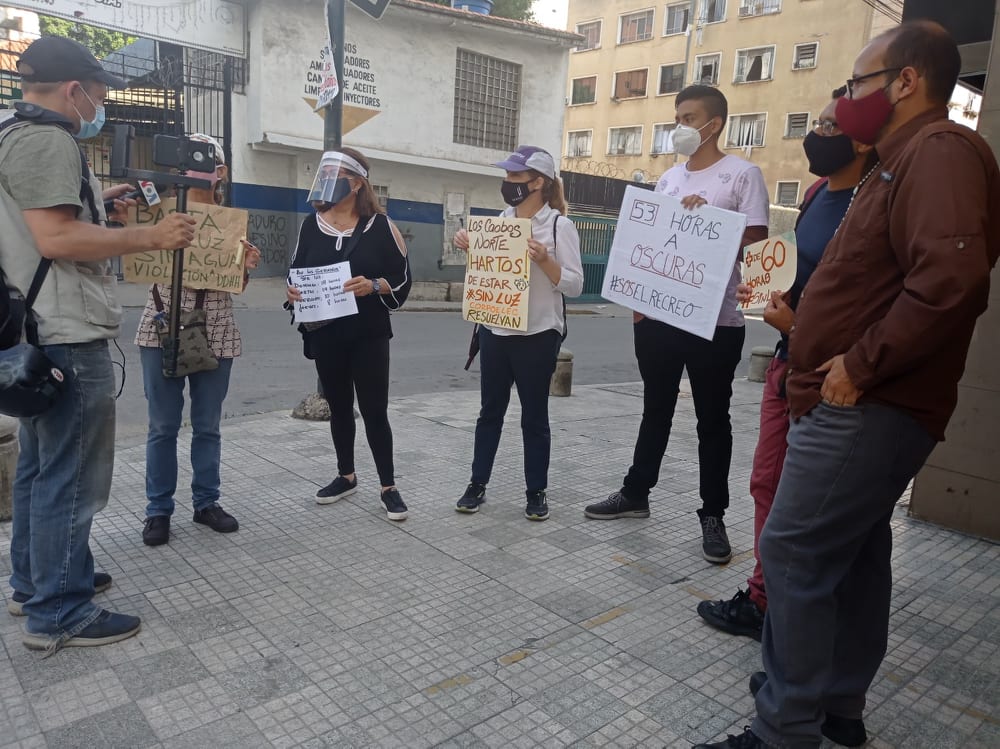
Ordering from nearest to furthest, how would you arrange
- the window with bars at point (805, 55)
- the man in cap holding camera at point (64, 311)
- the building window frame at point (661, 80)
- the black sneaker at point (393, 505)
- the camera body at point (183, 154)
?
1. the man in cap holding camera at point (64, 311)
2. the camera body at point (183, 154)
3. the black sneaker at point (393, 505)
4. the window with bars at point (805, 55)
5. the building window frame at point (661, 80)

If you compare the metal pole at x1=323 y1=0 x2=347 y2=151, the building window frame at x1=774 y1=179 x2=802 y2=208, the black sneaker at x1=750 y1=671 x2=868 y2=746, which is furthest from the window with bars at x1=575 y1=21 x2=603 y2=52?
the black sneaker at x1=750 y1=671 x2=868 y2=746

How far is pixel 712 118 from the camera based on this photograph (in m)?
3.80

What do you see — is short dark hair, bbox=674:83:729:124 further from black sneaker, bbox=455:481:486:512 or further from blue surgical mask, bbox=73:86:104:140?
blue surgical mask, bbox=73:86:104:140

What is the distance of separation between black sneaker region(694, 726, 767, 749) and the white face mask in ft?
8.55

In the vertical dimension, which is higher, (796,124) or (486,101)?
(796,124)

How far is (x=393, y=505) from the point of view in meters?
4.29

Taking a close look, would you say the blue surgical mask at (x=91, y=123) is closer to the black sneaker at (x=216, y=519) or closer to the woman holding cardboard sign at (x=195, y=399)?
the woman holding cardboard sign at (x=195, y=399)

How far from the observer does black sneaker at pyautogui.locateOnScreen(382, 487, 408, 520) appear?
13.9 ft

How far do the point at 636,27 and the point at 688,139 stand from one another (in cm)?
3624

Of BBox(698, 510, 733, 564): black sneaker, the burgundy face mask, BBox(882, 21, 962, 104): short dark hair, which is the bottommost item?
BBox(698, 510, 733, 564): black sneaker

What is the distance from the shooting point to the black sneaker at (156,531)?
379cm

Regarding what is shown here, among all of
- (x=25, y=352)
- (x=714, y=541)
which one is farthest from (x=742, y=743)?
(x=25, y=352)

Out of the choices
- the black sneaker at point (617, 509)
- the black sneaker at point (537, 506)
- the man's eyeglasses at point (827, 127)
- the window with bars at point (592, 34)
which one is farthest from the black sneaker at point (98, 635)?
the window with bars at point (592, 34)

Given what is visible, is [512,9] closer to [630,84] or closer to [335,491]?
[630,84]
